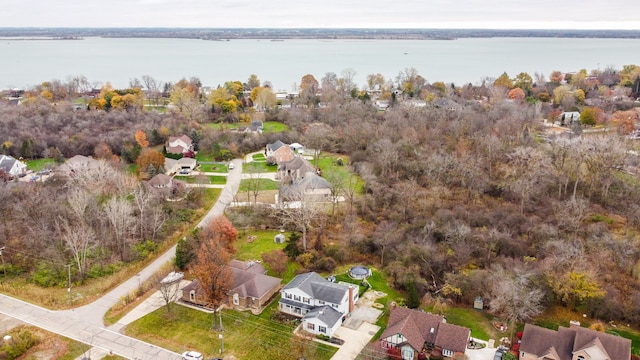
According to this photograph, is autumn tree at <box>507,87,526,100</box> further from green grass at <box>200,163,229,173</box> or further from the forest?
green grass at <box>200,163,229,173</box>

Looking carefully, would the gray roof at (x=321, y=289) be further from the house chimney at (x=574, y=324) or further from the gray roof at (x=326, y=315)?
the house chimney at (x=574, y=324)

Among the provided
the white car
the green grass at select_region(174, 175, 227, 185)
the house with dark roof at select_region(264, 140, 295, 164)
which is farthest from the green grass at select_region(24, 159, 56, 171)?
the white car

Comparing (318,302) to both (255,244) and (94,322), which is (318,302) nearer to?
(255,244)

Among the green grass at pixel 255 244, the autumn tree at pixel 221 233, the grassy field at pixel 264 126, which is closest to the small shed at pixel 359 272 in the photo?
the green grass at pixel 255 244

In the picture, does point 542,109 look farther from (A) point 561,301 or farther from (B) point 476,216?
(A) point 561,301

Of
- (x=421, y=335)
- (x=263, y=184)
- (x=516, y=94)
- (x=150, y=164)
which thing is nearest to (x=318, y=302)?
(x=421, y=335)

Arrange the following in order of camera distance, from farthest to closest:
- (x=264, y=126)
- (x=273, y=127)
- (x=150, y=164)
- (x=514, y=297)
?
1. (x=264, y=126)
2. (x=273, y=127)
3. (x=150, y=164)
4. (x=514, y=297)

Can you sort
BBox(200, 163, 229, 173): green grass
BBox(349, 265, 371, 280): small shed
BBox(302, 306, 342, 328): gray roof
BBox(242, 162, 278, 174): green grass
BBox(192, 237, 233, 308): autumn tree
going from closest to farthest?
BBox(302, 306, 342, 328): gray roof, BBox(192, 237, 233, 308): autumn tree, BBox(349, 265, 371, 280): small shed, BBox(242, 162, 278, 174): green grass, BBox(200, 163, 229, 173): green grass
